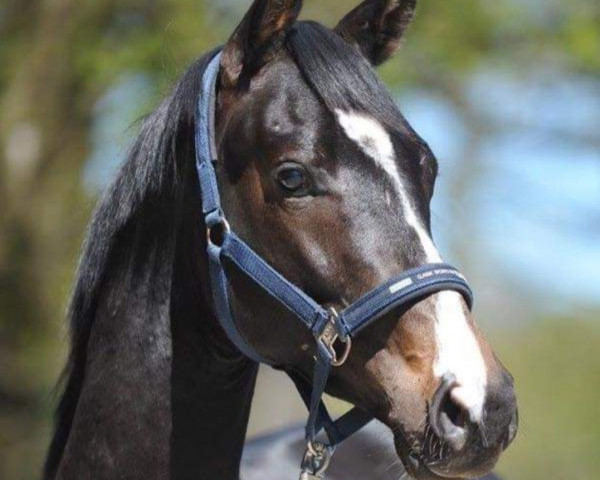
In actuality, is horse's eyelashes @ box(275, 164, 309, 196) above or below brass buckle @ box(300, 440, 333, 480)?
above

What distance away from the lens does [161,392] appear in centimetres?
280

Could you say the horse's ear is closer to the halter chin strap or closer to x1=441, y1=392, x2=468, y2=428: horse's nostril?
the halter chin strap

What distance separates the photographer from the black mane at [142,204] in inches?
112

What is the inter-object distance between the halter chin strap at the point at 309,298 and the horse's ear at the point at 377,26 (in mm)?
380

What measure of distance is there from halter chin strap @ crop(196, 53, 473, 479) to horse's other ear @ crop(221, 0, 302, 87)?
47mm

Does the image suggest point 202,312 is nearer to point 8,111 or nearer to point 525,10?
point 8,111

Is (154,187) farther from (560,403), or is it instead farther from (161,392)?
(560,403)

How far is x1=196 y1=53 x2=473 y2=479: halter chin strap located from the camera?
2.42m

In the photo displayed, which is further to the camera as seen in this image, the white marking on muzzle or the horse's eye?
the horse's eye

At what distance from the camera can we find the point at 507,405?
2.31m

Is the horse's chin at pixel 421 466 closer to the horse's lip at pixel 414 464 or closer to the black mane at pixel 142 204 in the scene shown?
the horse's lip at pixel 414 464

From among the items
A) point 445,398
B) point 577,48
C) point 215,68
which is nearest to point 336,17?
point 577,48

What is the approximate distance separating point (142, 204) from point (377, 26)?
29.6 inches

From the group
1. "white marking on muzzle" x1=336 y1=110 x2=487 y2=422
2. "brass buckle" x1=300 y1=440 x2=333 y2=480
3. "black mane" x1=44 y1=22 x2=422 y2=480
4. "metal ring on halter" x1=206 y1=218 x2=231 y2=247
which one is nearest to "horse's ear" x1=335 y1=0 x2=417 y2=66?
"black mane" x1=44 y1=22 x2=422 y2=480
